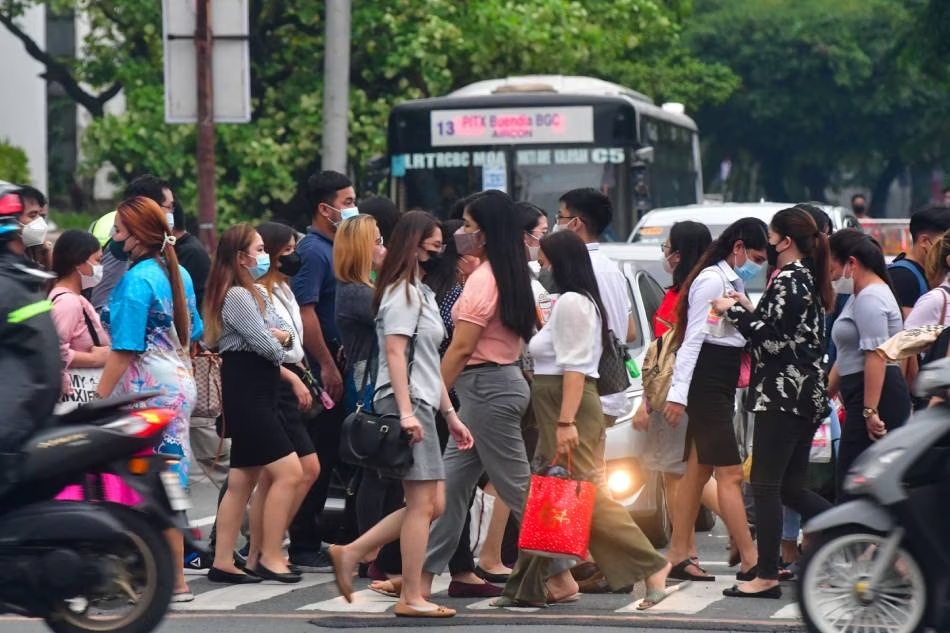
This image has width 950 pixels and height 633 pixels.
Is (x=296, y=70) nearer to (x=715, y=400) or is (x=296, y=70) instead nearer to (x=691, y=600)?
(x=715, y=400)

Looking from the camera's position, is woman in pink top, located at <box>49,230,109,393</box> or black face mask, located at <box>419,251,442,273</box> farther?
woman in pink top, located at <box>49,230,109,393</box>

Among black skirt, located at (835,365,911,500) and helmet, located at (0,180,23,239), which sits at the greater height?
helmet, located at (0,180,23,239)

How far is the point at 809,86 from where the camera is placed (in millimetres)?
53844

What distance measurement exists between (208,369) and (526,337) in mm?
1986

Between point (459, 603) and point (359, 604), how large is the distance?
1.44ft

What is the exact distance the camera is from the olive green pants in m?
8.30

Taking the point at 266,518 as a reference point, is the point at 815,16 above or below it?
above

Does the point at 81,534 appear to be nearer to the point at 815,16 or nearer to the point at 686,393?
the point at 686,393

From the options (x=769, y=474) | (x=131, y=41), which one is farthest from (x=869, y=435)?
(x=131, y=41)

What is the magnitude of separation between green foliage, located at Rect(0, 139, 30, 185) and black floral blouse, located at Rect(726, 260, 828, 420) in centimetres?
2128

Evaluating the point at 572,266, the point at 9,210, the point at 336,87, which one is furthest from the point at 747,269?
the point at 336,87

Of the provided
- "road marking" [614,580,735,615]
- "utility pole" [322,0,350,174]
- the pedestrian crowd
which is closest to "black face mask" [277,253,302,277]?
the pedestrian crowd

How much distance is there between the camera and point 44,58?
3086cm

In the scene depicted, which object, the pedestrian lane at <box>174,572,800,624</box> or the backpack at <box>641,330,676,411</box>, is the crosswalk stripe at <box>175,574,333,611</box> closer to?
the pedestrian lane at <box>174,572,800,624</box>
